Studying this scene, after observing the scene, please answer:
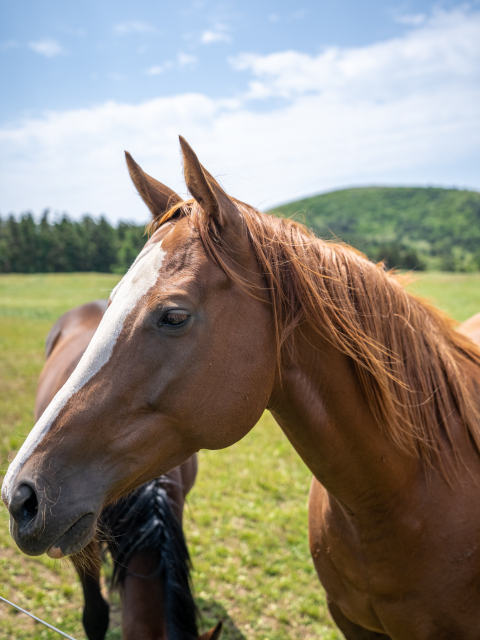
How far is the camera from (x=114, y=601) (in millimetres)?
3580

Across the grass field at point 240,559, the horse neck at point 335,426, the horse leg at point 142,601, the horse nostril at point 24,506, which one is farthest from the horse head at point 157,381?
the horse leg at point 142,601

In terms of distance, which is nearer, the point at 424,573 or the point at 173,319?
the point at 173,319

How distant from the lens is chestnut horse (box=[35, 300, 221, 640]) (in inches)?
66.8

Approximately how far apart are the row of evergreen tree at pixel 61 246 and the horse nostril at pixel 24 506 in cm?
3829

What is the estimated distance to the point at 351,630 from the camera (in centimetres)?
211

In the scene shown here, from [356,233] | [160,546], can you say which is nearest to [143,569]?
[160,546]

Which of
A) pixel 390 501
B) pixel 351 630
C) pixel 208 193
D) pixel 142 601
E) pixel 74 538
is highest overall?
pixel 208 193

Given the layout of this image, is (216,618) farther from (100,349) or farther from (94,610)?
(100,349)

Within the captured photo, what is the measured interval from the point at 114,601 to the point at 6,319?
58.7 feet

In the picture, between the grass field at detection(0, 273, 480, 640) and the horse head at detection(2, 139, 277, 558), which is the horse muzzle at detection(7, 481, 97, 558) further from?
the grass field at detection(0, 273, 480, 640)

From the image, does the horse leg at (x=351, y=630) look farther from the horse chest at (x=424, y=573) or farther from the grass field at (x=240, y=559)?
the grass field at (x=240, y=559)

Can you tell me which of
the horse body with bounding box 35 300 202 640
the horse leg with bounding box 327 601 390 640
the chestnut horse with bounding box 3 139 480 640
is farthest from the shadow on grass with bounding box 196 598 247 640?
the chestnut horse with bounding box 3 139 480 640

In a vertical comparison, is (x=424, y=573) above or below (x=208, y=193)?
below

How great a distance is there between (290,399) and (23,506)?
87 centimetres
